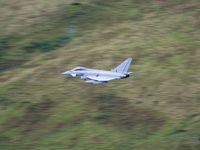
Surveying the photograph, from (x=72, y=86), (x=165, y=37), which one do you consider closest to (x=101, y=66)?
(x=72, y=86)

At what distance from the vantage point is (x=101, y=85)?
118 meters

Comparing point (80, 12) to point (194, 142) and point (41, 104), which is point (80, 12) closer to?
point (41, 104)

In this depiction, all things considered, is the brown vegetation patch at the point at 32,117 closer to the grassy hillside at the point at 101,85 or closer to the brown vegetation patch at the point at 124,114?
the grassy hillside at the point at 101,85

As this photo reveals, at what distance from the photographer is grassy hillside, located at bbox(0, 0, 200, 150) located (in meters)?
101

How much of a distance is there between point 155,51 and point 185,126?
38281 mm

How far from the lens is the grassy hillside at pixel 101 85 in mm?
100938

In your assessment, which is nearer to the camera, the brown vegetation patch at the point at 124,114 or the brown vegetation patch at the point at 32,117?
the brown vegetation patch at the point at 124,114

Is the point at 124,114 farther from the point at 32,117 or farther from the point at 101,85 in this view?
the point at 32,117

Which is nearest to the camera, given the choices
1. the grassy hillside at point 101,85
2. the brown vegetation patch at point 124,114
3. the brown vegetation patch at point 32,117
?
the grassy hillside at point 101,85

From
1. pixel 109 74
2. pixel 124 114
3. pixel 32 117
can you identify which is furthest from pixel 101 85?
pixel 109 74

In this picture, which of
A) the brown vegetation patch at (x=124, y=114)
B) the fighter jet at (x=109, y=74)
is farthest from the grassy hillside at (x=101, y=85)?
the fighter jet at (x=109, y=74)

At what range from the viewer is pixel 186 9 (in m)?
158

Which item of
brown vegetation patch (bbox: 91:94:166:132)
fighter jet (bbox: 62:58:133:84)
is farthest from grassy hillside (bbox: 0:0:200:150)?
fighter jet (bbox: 62:58:133:84)

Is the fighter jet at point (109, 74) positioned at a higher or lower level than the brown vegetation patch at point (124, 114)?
higher
